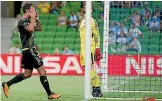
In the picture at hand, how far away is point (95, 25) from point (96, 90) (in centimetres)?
133

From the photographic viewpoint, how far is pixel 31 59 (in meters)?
10.7

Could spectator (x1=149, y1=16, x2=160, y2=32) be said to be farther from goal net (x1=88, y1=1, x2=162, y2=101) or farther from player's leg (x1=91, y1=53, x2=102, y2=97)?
player's leg (x1=91, y1=53, x2=102, y2=97)

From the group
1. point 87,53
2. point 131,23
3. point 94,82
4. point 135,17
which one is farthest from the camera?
point 131,23

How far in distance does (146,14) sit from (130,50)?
319 cm

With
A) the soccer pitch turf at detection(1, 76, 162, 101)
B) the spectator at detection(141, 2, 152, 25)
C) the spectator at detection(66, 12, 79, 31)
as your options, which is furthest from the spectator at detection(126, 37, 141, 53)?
the spectator at detection(66, 12, 79, 31)

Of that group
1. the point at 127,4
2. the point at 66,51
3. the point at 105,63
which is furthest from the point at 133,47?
the point at 105,63

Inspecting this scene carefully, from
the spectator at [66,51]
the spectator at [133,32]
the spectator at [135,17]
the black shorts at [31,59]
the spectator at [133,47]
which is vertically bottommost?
the spectator at [66,51]

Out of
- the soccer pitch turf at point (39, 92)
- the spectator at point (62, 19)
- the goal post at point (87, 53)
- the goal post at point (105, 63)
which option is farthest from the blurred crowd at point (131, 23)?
the goal post at point (87, 53)

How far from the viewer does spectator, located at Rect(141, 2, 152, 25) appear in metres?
16.3

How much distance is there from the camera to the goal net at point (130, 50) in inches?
512

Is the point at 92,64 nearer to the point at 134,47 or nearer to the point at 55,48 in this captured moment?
the point at 134,47

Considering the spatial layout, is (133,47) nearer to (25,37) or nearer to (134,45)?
(134,45)

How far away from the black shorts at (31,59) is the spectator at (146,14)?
6070 mm

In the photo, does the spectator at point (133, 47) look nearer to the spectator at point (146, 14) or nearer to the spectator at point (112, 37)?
the spectator at point (112, 37)
